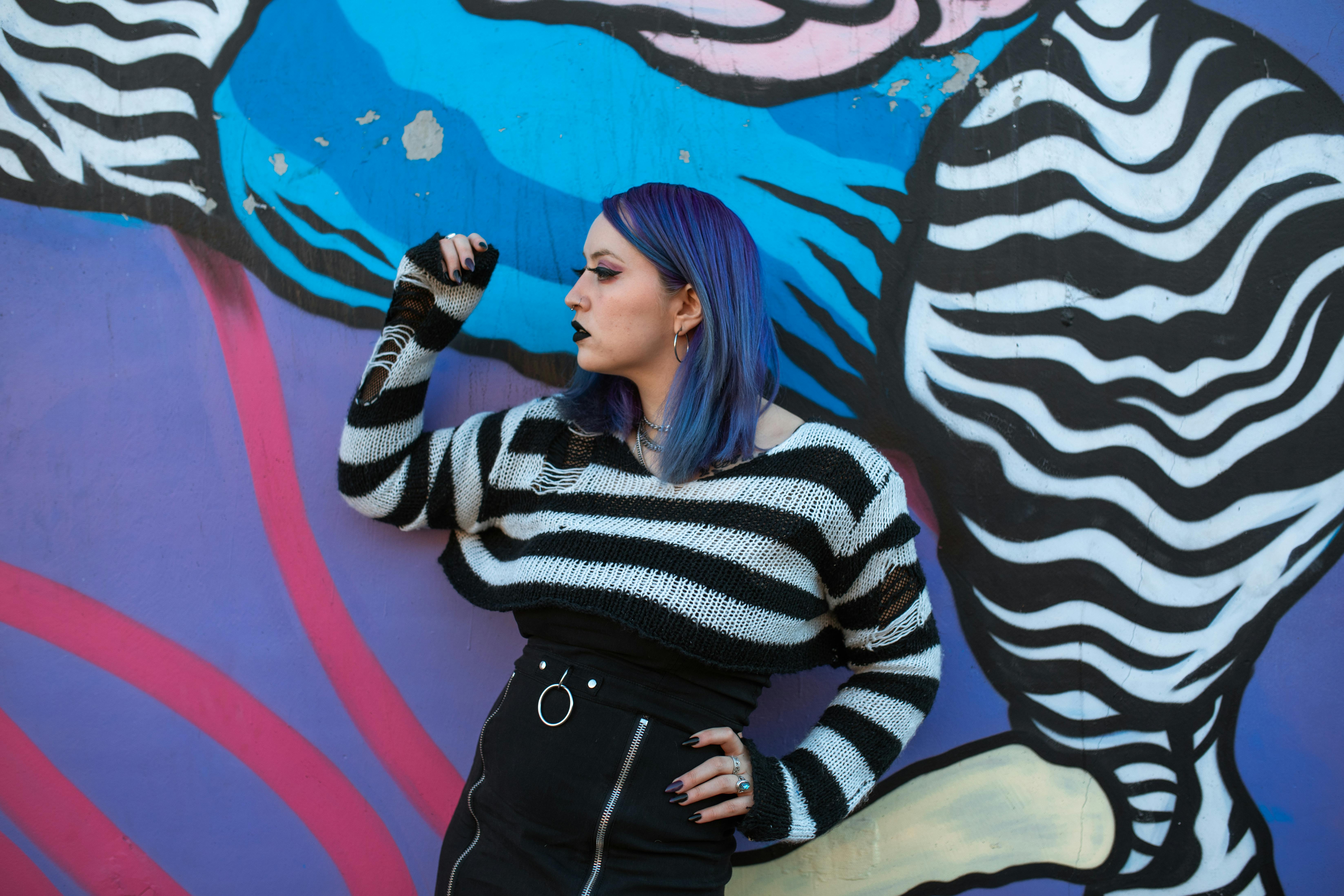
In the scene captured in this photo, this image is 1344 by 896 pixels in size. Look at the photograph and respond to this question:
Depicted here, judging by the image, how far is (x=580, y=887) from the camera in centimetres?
144

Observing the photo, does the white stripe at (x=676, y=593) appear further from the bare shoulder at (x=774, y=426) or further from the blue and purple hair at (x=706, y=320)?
the bare shoulder at (x=774, y=426)

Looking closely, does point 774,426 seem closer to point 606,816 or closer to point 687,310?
point 687,310

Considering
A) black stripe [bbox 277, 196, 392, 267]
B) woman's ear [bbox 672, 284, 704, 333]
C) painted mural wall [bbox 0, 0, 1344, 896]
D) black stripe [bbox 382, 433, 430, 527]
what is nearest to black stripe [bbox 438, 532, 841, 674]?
black stripe [bbox 382, 433, 430, 527]

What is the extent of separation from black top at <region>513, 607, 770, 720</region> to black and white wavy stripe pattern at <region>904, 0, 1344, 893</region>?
70 cm

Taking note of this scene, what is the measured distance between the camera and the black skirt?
1.45 metres

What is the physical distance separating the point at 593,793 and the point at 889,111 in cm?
167

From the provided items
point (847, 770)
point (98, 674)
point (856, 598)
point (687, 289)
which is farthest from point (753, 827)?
point (98, 674)

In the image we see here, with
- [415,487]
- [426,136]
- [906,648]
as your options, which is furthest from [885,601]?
[426,136]

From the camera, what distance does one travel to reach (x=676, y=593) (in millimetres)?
1499

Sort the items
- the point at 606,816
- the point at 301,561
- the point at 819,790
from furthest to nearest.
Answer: the point at 301,561
the point at 819,790
the point at 606,816

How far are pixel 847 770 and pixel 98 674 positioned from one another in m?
1.79

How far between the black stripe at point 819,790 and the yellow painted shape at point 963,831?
0.46 m

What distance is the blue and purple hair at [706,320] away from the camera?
1.60 m

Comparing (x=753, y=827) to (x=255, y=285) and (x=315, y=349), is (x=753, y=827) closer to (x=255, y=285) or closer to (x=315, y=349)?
(x=315, y=349)
